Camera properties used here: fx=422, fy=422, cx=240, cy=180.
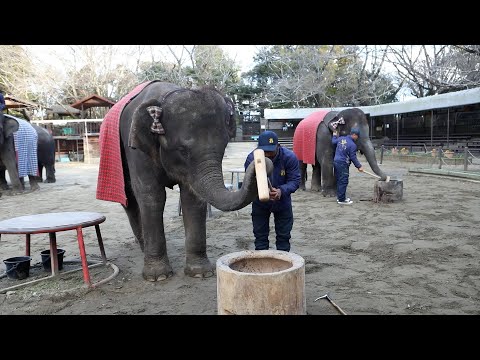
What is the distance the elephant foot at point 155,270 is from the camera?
14.9ft

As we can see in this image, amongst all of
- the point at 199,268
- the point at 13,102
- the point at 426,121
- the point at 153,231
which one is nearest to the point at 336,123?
the point at 199,268

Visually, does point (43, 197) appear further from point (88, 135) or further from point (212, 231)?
point (88, 135)

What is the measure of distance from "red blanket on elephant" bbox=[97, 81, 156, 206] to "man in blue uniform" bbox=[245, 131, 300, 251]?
4.95 ft

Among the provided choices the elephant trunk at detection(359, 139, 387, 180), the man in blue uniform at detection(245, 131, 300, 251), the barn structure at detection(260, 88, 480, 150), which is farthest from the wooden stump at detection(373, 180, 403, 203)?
the barn structure at detection(260, 88, 480, 150)

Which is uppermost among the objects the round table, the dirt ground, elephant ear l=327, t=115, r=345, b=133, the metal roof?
the metal roof

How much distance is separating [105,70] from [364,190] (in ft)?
78.9

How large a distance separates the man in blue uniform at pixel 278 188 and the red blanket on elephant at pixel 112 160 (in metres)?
1.51

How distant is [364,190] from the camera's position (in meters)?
10.8

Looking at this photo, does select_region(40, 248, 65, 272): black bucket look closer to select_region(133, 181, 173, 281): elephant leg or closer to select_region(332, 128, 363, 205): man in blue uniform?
select_region(133, 181, 173, 281): elephant leg

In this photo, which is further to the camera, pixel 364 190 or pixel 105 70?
pixel 105 70

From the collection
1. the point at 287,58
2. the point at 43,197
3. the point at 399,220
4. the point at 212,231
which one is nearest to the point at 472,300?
the point at 399,220

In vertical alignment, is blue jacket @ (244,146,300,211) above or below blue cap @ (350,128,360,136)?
below

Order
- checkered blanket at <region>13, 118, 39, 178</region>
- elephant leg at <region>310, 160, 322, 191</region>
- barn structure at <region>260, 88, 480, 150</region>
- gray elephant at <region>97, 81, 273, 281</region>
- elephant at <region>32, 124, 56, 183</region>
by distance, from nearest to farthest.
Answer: gray elephant at <region>97, 81, 273, 281</region>, elephant leg at <region>310, 160, 322, 191</region>, checkered blanket at <region>13, 118, 39, 178</region>, elephant at <region>32, 124, 56, 183</region>, barn structure at <region>260, 88, 480, 150</region>

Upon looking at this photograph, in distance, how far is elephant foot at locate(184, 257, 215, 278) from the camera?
15.1 ft
